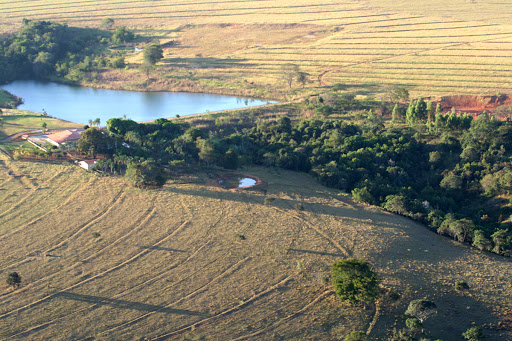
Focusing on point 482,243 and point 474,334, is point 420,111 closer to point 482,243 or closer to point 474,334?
point 482,243

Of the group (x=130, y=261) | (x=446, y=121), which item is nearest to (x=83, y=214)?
(x=130, y=261)

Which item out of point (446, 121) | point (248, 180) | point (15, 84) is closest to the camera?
point (248, 180)

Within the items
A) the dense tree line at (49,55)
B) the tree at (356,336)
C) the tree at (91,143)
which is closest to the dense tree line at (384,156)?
the tree at (91,143)

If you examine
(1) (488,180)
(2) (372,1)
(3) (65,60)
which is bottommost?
(1) (488,180)

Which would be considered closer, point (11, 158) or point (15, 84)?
point (11, 158)

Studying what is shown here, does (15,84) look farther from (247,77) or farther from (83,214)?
(83,214)

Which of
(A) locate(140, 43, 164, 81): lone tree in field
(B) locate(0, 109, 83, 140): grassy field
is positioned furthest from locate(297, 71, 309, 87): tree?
(B) locate(0, 109, 83, 140): grassy field

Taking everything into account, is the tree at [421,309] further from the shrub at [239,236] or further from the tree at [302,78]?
the tree at [302,78]

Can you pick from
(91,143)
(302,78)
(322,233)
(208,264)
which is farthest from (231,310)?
(302,78)
